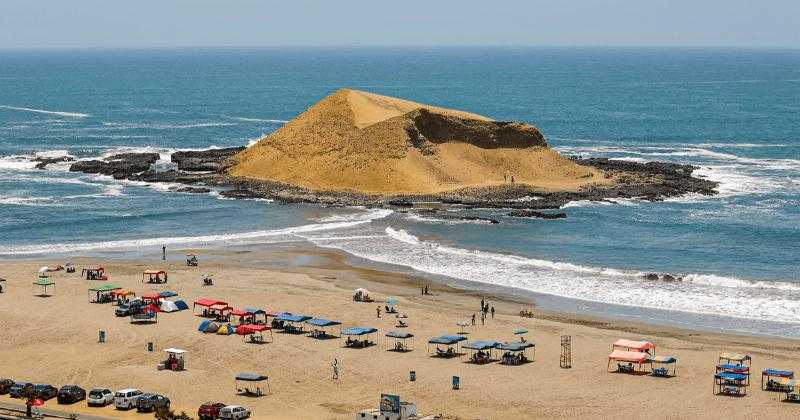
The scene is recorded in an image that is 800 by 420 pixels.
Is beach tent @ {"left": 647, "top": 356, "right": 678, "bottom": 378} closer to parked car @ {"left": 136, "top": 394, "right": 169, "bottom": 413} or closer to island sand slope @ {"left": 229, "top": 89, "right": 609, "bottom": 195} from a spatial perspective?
parked car @ {"left": 136, "top": 394, "right": 169, "bottom": 413}

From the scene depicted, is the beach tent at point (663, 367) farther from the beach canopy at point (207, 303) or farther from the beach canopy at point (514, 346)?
the beach canopy at point (207, 303)

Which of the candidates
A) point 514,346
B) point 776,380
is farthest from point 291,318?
point 776,380

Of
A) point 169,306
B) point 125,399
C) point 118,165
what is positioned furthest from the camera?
point 118,165

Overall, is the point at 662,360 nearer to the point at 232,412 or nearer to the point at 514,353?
the point at 514,353

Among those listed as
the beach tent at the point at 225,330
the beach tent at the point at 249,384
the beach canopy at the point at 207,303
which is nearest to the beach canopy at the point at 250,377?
the beach tent at the point at 249,384

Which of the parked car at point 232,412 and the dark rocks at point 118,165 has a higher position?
the dark rocks at point 118,165
